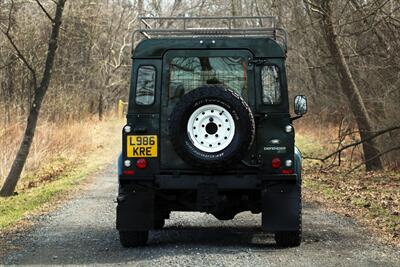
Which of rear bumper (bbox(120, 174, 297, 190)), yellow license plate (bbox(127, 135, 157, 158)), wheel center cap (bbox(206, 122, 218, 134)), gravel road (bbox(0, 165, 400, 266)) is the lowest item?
gravel road (bbox(0, 165, 400, 266))

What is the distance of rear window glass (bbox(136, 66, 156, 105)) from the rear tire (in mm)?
1582

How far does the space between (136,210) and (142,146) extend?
770 mm

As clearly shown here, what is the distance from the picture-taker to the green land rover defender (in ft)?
26.1

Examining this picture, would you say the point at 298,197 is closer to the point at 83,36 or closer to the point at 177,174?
the point at 177,174

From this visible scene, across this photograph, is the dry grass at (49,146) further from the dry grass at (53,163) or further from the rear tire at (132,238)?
the rear tire at (132,238)

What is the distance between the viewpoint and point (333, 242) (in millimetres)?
8539

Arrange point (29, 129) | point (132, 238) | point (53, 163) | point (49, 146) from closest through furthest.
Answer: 1. point (132, 238)
2. point (29, 129)
3. point (53, 163)
4. point (49, 146)

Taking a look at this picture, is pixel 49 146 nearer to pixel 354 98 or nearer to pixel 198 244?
pixel 354 98

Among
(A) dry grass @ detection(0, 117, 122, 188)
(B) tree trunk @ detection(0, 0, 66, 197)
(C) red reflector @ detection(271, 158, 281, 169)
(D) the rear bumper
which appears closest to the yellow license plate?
(D) the rear bumper

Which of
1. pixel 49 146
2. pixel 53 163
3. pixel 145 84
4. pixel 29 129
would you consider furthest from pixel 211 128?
pixel 49 146

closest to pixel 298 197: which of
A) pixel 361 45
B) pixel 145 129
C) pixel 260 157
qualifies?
pixel 260 157

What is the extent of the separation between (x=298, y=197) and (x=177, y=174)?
1.44m

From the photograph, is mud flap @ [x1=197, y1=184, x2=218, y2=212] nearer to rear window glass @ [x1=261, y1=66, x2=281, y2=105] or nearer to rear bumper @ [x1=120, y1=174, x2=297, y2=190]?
rear bumper @ [x1=120, y1=174, x2=297, y2=190]

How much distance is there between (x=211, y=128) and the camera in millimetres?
7688
